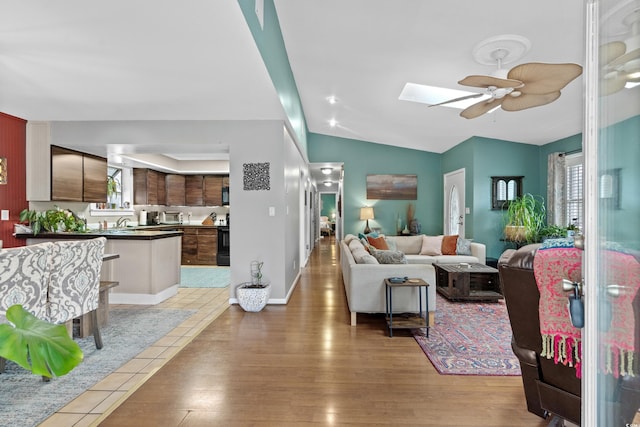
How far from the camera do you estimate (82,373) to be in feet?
8.27

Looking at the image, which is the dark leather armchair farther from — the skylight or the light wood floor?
the skylight

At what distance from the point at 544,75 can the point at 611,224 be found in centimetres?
210

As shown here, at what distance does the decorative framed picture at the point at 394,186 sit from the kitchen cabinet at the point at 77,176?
528 cm

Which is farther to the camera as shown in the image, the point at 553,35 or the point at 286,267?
the point at 286,267

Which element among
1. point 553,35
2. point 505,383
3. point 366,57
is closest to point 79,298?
point 505,383

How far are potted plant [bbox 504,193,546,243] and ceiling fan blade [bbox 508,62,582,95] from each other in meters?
3.31

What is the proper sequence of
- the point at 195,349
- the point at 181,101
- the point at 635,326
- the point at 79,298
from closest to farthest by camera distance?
the point at 635,326 < the point at 79,298 < the point at 195,349 < the point at 181,101

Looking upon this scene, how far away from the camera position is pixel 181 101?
3.65 meters

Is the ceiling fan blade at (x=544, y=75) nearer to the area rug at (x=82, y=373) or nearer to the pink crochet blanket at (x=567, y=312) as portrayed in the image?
the pink crochet blanket at (x=567, y=312)

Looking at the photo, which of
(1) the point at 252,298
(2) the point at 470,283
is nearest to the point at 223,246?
(1) the point at 252,298

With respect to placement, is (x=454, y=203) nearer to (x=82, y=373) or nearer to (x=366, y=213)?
(x=366, y=213)

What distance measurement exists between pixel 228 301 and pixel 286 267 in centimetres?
88

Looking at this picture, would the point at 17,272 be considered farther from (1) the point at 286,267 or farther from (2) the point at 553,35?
(2) the point at 553,35

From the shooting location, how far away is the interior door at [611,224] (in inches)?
38.2
